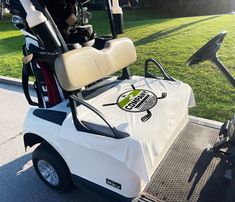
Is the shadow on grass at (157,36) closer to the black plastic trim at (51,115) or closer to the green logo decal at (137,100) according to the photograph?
the green logo decal at (137,100)

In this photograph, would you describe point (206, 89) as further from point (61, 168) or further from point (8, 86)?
point (8, 86)

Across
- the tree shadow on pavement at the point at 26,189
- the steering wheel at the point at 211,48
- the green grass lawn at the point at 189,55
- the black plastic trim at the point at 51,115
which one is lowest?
the tree shadow on pavement at the point at 26,189

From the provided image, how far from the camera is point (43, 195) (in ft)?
7.97

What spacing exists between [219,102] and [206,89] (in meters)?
0.39

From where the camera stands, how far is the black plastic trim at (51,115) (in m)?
2.20

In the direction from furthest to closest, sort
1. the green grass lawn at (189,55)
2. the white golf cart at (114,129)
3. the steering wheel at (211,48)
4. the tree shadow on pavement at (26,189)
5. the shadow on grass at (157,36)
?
the shadow on grass at (157,36), the green grass lawn at (189,55), the tree shadow on pavement at (26,189), the steering wheel at (211,48), the white golf cart at (114,129)

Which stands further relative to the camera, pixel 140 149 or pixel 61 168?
pixel 61 168

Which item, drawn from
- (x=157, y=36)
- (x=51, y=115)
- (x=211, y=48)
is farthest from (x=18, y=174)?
(x=157, y=36)

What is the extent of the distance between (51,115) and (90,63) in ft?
1.69

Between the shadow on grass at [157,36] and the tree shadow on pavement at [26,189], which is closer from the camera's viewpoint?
the tree shadow on pavement at [26,189]

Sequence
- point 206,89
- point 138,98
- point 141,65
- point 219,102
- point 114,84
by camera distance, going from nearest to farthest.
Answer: point 138,98 < point 114,84 < point 219,102 < point 206,89 < point 141,65

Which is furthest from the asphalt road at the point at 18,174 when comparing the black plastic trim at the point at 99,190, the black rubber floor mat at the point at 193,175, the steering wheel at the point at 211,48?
the steering wheel at the point at 211,48

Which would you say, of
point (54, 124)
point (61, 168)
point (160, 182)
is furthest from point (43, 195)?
point (160, 182)

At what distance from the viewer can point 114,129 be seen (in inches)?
73.7
